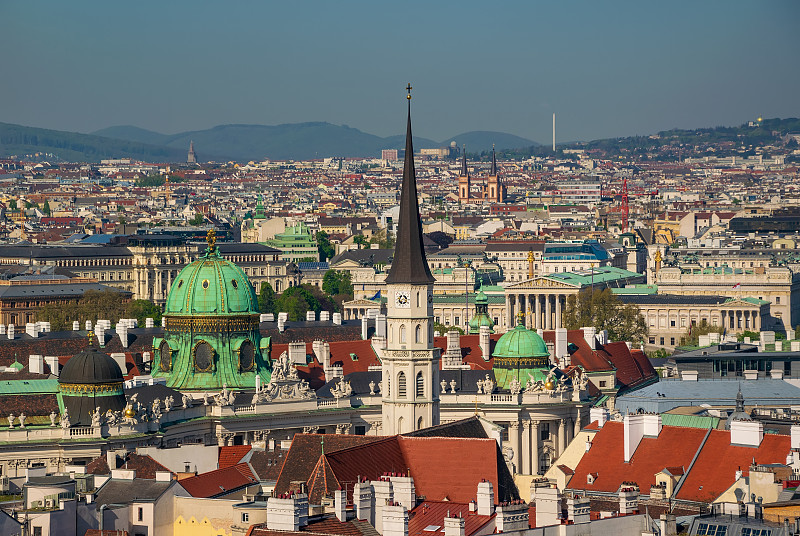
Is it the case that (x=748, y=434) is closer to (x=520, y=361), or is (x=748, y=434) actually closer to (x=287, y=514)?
(x=287, y=514)

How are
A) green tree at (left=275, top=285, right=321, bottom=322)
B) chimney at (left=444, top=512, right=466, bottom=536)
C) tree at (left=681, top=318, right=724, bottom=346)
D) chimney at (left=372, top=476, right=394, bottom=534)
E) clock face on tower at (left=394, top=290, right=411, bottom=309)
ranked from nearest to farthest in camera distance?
chimney at (left=444, top=512, right=466, bottom=536) < chimney at (left=372, top=476, right=394, bottom=534) < clock face on tower at (left=394, top=290, right=411, bottom=309) < tree at (left=681, top=318, right=724, bottom=346) < green tree at (left=275, top=285, right=321, bottom=322)

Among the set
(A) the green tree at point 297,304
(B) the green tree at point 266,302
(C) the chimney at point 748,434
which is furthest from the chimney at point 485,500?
(B) the green tree at point 266,302

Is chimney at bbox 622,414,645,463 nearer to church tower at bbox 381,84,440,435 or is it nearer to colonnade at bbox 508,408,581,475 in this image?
church tower at bbox 381,84,440,435

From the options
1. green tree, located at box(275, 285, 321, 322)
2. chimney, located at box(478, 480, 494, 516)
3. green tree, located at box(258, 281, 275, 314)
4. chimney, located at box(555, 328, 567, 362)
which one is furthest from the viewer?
green tree, located at box(258, 281, 275, 314)

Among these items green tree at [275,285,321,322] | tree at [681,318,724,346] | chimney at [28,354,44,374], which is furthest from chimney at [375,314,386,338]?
green tree at [275,285,321,322]

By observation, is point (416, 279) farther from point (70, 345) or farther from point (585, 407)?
point (70, 345)

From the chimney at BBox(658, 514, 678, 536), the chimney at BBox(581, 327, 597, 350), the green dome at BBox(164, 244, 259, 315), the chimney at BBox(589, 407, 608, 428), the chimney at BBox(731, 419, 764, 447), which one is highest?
the green dome at BBox(164, 244, 259, 315)
